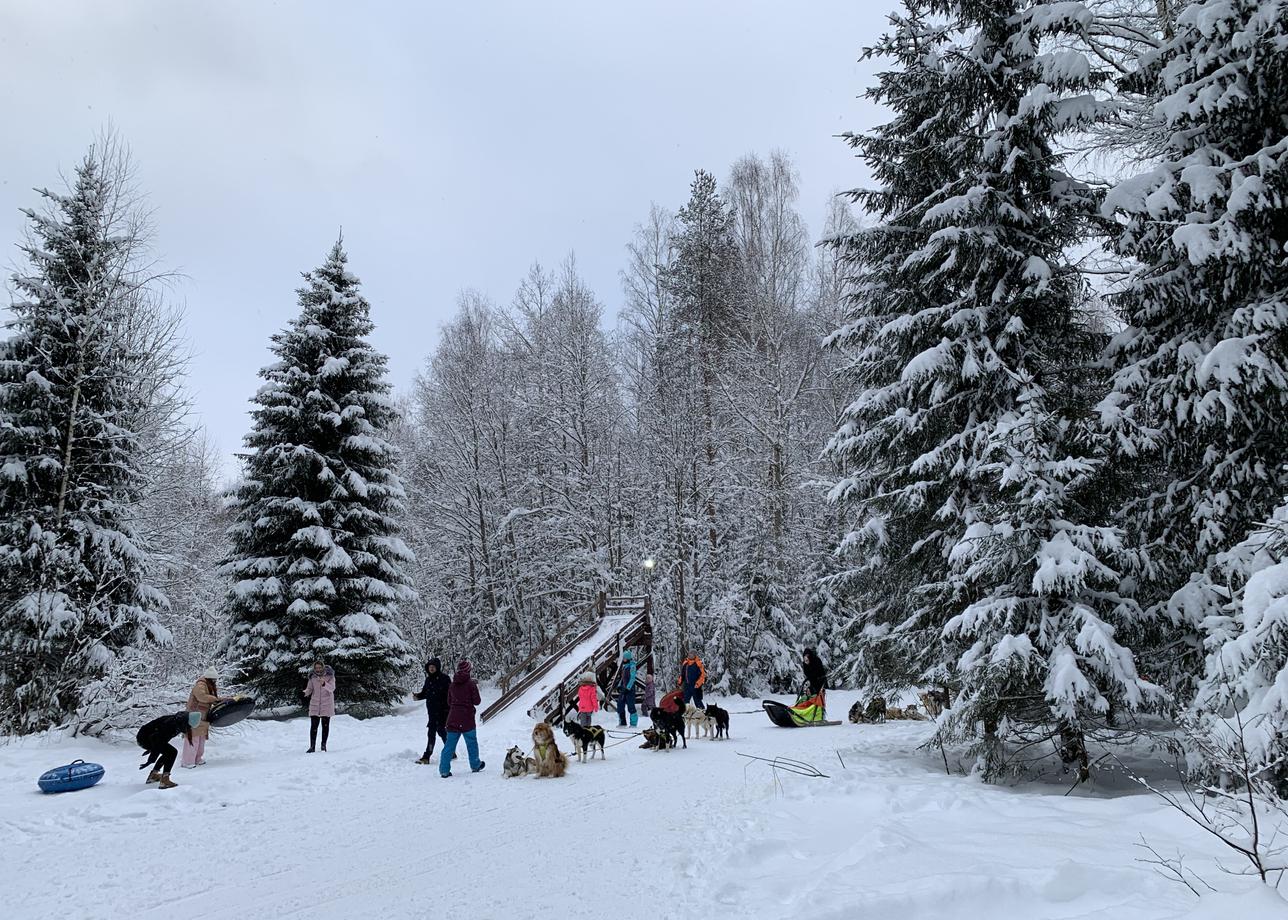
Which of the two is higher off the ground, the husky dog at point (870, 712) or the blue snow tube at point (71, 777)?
the blue snow tube at point (71, 777)

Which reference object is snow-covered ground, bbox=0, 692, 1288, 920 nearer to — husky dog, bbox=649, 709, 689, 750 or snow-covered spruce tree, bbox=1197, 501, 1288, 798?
snow-covered spruce tree, bbox=1197, 501, 1288, 798

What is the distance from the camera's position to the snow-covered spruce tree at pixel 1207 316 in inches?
296

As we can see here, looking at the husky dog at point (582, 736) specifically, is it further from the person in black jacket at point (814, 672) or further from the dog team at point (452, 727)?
the person in black jacket at point (814, 672)

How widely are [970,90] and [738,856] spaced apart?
1078cm

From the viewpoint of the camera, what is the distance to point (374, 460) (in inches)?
757

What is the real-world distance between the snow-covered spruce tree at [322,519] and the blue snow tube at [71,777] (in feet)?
25.8

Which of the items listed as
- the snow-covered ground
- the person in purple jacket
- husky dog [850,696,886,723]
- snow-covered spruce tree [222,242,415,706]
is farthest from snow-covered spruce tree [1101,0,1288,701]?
snow-covered spruce tree [222,242,415,706]

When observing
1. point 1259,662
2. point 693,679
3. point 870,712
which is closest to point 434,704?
point 693,679

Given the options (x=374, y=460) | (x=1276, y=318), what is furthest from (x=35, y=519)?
(x=1276, y=318)

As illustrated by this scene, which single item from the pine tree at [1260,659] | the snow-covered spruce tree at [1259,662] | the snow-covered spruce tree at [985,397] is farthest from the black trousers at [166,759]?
the pine tree at [1260,659]

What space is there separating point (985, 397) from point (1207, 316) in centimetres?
267

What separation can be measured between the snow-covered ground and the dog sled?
5556mm

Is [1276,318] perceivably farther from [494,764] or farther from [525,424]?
[525,424]

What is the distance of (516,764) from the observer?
35.3 ft
